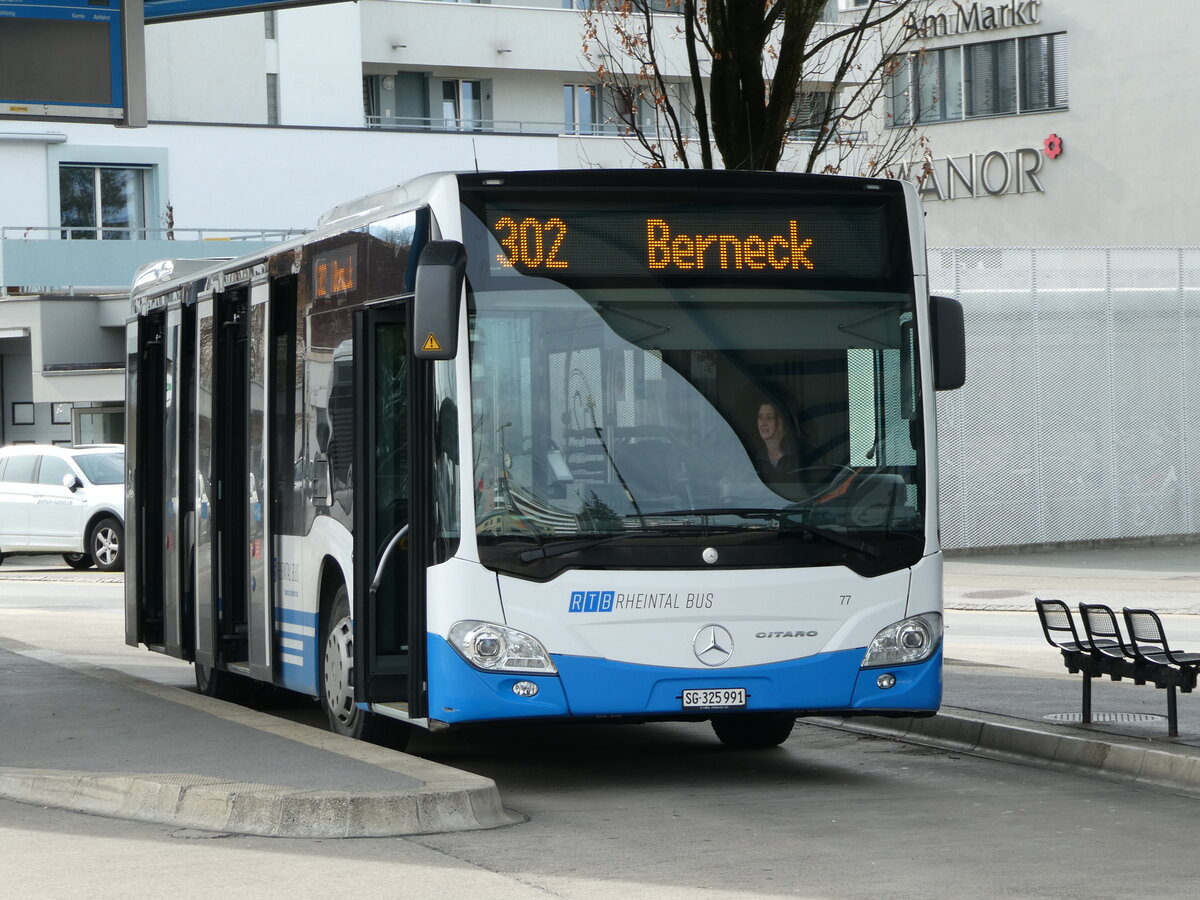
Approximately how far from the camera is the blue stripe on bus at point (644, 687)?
31.6 feet

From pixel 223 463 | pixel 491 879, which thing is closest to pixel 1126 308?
pixel 223 463

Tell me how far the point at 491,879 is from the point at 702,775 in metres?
3.26

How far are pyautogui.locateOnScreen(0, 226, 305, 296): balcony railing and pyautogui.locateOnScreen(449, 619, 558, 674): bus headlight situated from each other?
34.5 meters

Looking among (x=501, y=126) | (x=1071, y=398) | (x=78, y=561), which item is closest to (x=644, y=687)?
(x=1071, y=398)

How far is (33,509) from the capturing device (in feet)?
99.7

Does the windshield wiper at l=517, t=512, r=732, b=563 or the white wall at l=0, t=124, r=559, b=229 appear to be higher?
the white wall at l=0, t=124, r=559, b=229

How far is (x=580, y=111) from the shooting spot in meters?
55.9

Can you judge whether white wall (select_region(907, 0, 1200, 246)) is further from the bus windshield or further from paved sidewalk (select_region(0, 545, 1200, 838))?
the bus windshield

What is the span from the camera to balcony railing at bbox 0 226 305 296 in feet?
145

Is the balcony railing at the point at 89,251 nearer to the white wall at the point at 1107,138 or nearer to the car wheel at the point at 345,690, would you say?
the white wall at the point at 1107,138

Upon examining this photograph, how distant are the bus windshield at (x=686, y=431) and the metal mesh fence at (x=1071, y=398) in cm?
1757

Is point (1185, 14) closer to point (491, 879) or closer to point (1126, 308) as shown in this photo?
point (1126, 308)

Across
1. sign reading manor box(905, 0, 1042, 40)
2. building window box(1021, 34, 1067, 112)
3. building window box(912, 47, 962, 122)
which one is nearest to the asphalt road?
building window box(1021, 34, 1067, 112)

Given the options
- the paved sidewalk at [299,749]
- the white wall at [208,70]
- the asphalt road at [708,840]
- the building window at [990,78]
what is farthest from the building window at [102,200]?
the asphalt road at [708,840]
